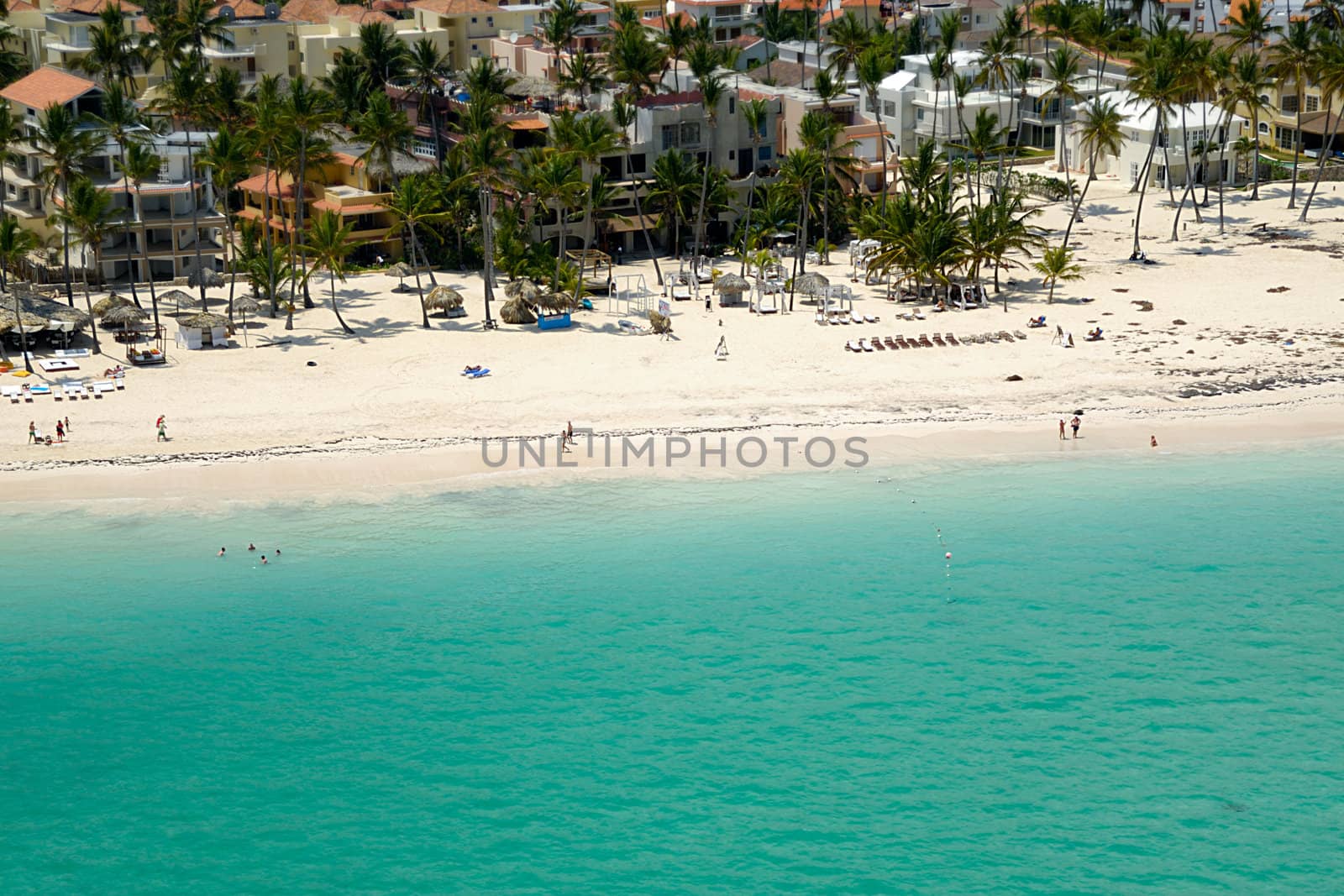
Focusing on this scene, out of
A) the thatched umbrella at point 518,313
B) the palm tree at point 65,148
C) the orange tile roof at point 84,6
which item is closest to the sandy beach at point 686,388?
the thatched umbrella at point 518,313

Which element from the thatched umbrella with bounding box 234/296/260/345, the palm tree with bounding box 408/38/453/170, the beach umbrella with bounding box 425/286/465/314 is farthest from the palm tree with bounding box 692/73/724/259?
the thatched umbrella with bounding box 234/296/260/345

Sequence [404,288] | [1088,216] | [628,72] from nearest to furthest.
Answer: [404,288] → [628,72] → [1088,216]

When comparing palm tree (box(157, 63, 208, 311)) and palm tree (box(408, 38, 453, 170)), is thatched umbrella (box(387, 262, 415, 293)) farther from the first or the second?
palm tree (box(157, 63, 208, 311))

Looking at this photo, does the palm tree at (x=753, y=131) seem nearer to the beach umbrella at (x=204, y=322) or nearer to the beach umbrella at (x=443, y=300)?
the beach umbrella at (x=443, y=300)

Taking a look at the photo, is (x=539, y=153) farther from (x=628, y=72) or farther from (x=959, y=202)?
(x=959, y=202)

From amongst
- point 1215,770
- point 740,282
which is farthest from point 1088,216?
point 1215,770

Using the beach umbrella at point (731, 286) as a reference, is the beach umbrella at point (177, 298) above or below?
below
